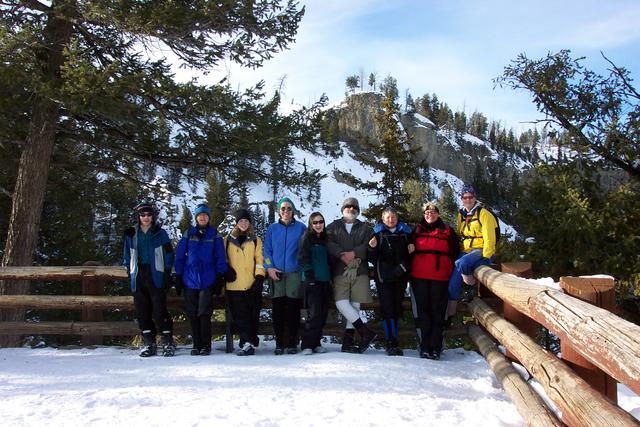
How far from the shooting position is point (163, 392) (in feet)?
12.8

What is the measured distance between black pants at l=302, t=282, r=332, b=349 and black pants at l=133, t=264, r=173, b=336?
1769mm

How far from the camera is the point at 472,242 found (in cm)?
585

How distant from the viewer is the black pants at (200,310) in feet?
19.3

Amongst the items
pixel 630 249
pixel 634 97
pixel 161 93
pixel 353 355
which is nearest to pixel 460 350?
pixel 353 355

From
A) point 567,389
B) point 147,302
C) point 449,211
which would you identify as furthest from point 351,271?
point 449,211

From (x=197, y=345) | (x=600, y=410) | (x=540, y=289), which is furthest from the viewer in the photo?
(x=197, y=345)

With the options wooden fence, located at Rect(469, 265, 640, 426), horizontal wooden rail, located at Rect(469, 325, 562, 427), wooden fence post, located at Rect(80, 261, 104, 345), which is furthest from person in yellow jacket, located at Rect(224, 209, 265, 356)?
wooden fence, located at Rect(469, 265, 640, 426)

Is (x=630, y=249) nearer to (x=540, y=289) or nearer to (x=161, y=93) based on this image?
(x=540, y=289)

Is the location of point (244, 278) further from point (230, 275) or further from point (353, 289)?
point (353, 289)

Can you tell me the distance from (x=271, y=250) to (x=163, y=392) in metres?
2.52

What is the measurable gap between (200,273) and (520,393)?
3.91 meters

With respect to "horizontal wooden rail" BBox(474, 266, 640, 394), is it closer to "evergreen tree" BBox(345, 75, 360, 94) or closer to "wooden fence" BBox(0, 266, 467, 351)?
"wooden fence" BBox(0, 266, 467, 351)

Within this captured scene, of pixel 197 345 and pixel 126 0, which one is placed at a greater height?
pixel 126 0

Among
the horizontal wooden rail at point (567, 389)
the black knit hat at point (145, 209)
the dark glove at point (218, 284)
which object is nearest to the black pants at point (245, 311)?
the dark glove at point (218, 284)
